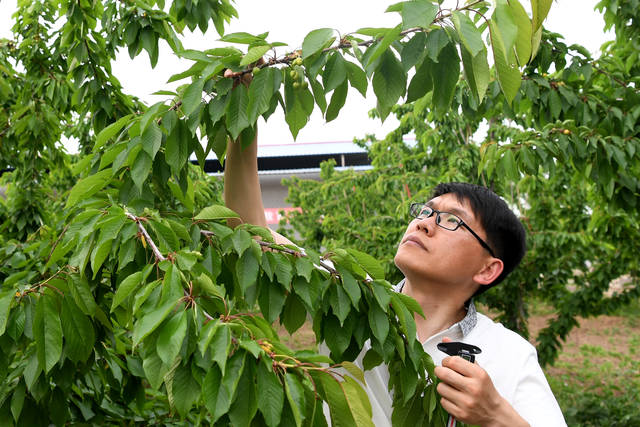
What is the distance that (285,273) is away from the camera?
113 centimetres

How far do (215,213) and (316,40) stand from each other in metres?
0.43

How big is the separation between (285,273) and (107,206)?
0.39 metres

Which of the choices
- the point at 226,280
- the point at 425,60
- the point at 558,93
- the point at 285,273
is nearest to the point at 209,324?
the point at 285,273

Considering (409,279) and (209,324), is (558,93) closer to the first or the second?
(409,279)

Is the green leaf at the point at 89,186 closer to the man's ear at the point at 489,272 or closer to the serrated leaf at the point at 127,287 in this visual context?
the serrated leaf at the point at 127,287

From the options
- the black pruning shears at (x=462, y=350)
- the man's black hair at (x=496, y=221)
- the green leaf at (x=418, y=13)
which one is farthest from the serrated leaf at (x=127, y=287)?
the man's black hair at (x=496, y=221)

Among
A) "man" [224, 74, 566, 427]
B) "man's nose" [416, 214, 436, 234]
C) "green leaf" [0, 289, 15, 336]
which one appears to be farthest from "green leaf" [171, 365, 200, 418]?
"man's nose" [416, 214, 436, 234]

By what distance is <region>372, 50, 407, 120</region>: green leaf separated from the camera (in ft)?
3.46

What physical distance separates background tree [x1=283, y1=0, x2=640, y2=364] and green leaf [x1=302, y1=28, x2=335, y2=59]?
7.8 inches

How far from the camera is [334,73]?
3.54ft

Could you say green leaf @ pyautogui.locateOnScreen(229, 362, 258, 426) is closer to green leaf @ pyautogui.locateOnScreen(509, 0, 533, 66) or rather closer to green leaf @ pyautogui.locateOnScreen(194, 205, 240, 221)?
green leaf @ pyautogui.locateOnScreen(194, 205, 240, 221)

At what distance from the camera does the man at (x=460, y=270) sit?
1510mm

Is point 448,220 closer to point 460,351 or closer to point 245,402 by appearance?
point 460,351

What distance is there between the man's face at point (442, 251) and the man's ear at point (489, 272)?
0.02m
